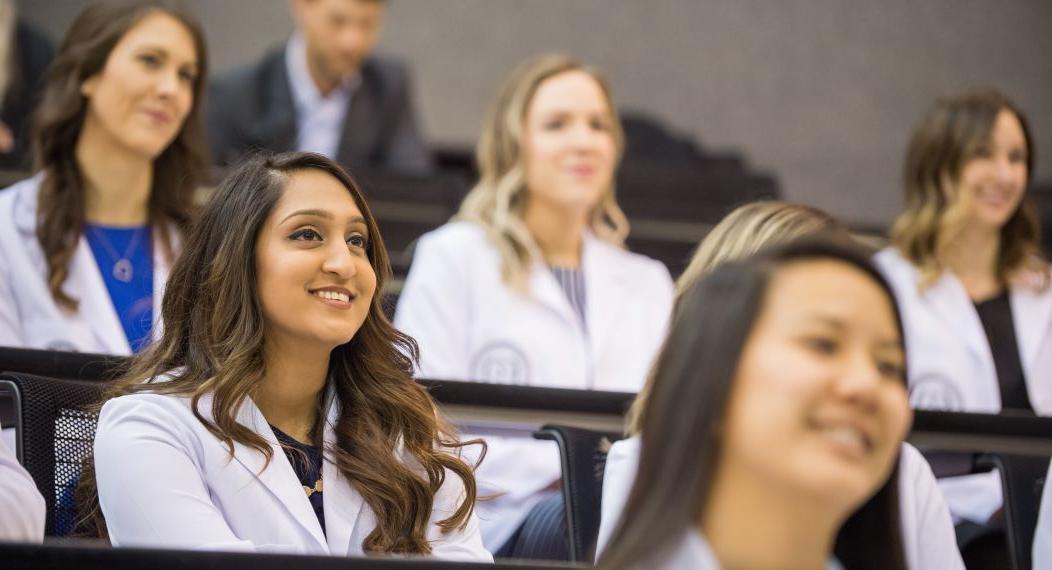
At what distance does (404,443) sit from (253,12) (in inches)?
182

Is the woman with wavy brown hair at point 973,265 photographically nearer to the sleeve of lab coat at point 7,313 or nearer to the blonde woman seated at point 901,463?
the blonde woman seated at point 901,463

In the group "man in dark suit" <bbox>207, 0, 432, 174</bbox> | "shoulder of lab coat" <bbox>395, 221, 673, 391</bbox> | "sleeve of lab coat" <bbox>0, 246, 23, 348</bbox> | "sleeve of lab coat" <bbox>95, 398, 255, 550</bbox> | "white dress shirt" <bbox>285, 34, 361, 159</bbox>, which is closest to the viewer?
"sleeve of lab coat" <bbox>95, 398, 255, 550</bbox>

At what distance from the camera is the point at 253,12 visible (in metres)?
6.25

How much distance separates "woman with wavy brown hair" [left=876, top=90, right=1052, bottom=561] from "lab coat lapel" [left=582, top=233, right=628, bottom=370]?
0.65 metres

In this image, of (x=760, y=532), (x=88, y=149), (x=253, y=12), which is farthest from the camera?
A: (x=253, y=12)

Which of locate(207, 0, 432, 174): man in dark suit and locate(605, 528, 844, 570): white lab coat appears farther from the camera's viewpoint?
locate(207, 0, 432, 174): man in dark suit

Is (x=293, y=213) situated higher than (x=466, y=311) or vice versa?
(x=293, y=213)

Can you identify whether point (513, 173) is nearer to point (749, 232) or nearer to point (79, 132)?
point (79, 132)

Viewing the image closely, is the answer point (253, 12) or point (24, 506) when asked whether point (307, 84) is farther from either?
point (24, 506)

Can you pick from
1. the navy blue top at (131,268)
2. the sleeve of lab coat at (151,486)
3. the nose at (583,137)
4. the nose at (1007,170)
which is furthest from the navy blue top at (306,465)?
the nose at (1007,170)

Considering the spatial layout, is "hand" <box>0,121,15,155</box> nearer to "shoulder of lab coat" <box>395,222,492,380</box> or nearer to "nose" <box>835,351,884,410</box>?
"shoulder of lab coat" <box>395,222,492,380</box>

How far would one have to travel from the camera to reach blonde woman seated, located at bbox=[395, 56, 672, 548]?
10.0 feet

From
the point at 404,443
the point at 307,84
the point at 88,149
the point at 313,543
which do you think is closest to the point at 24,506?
the point at 313,543

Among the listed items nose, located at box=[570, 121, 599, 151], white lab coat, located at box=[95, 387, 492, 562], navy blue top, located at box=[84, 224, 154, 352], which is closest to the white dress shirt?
nose, located at box=[570, 121, 599, 151]
